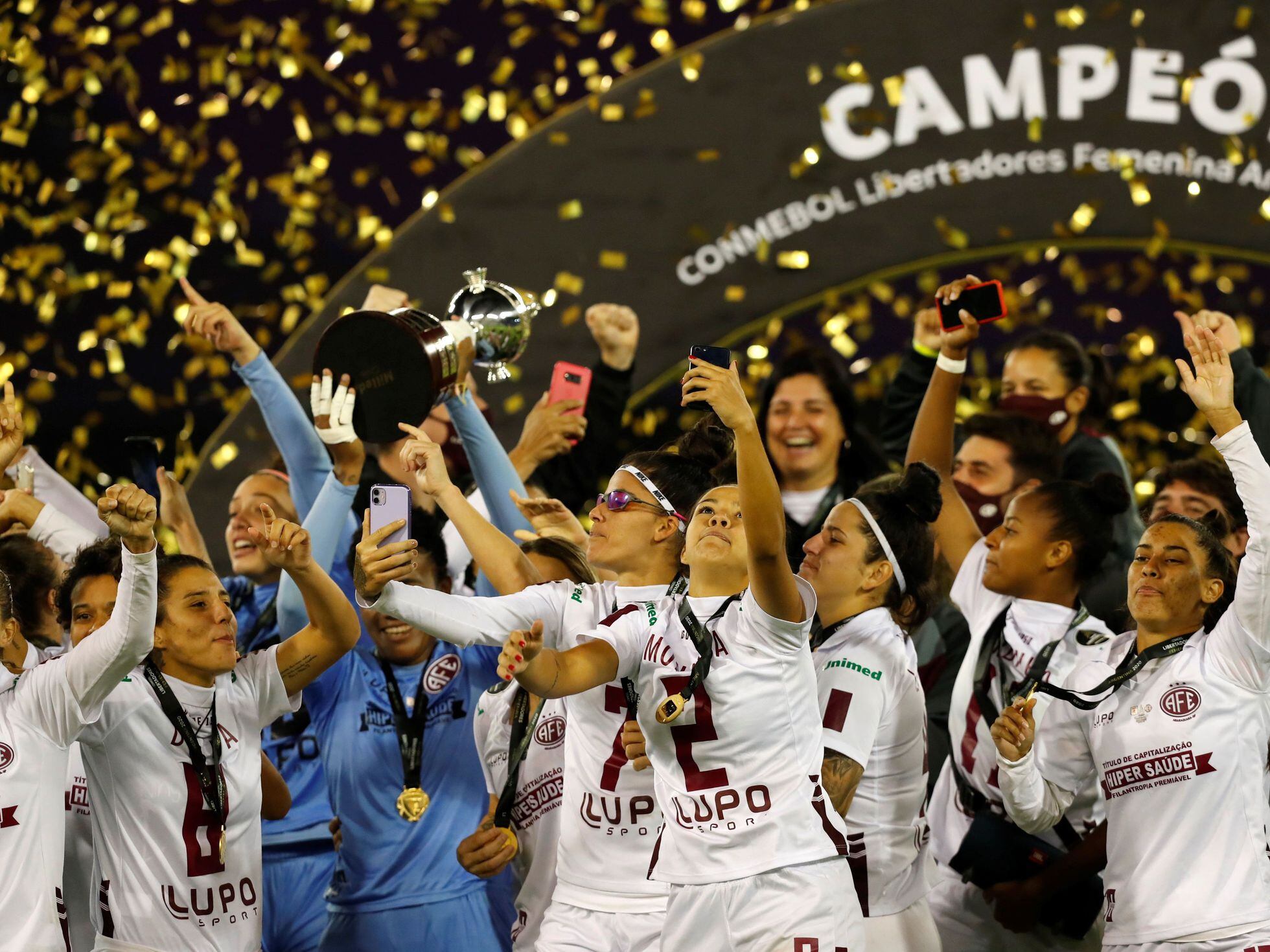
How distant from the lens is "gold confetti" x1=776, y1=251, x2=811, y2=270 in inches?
284

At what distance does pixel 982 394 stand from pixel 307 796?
388cm

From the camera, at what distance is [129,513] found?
3414 mm

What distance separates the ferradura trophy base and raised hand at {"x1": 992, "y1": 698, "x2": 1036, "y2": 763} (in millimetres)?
1768

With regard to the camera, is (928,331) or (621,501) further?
(928,331)

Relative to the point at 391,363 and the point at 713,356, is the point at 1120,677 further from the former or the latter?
the point at 391,363

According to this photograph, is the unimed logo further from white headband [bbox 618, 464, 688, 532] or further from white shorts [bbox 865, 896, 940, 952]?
white headband [bbox 618, 464, 688, 532]

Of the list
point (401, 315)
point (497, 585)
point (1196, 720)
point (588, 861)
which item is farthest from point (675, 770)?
point (401, 315)

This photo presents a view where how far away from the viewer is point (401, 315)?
4578 mm

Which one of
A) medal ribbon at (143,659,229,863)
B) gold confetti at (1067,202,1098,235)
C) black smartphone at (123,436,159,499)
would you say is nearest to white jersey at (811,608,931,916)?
medal ribbon at (143,659,229,863)

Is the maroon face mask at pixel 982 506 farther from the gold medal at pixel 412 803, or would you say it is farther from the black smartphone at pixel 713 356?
the black smartphone at pixel 713 356

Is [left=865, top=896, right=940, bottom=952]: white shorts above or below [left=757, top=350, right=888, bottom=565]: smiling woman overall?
below

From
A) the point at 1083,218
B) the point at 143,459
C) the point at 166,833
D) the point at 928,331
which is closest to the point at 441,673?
the point at 166,833

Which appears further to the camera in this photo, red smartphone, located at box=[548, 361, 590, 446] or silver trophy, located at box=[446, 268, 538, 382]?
red smartphone, located at box=[548, 361, 590, 446]

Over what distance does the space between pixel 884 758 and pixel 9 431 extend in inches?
97.5
